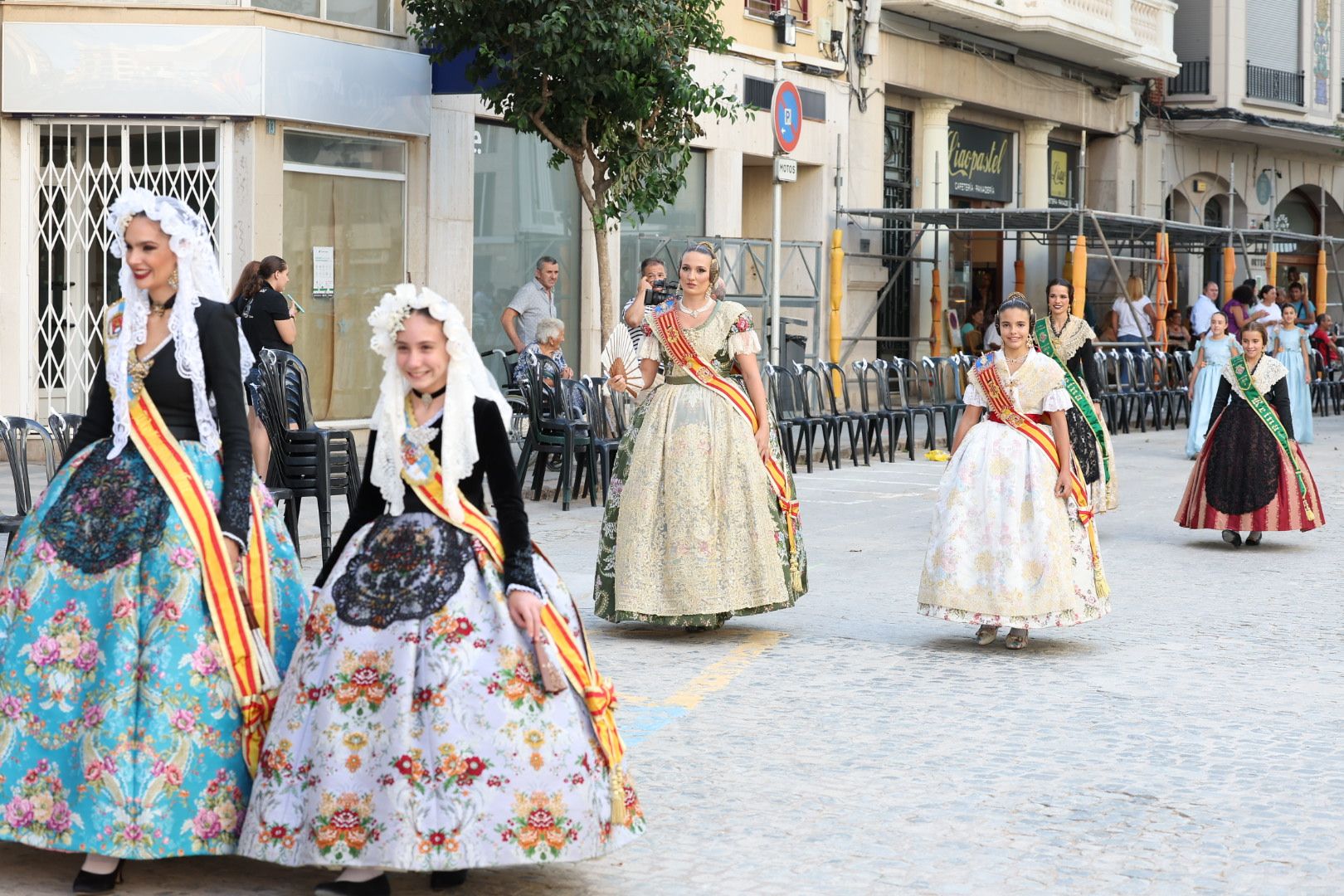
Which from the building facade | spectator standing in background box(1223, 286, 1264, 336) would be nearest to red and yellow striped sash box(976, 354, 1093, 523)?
the building facade

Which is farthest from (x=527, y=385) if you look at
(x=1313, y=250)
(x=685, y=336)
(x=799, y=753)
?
(x=1313, y=250)

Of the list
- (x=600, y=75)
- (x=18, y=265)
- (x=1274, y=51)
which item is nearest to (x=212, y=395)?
(x=600, y=75)

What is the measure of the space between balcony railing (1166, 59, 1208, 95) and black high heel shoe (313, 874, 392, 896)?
31.6 metres

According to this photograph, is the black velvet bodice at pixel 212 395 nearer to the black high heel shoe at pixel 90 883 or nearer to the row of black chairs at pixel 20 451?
the black high heel shoe at pixel 90 883

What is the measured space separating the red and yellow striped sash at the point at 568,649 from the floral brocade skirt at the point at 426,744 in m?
0.02

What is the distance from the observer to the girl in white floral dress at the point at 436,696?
447cm

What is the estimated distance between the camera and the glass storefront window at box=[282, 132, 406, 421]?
17.0m

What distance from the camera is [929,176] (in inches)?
1083

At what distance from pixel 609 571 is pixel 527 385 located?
5.52 metres

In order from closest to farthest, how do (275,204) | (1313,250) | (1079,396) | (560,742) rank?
(560,742)
(1079,396)
(275,204)
(1313,250)

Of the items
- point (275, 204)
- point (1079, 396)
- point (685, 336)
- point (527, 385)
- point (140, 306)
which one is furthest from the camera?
point (275, 204)

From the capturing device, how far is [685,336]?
8695 mm

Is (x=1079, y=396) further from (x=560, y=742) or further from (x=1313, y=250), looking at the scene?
(x=1313, y=250)

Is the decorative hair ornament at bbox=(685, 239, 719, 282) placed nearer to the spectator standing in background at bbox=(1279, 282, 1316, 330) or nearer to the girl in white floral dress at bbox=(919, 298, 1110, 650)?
the girl in white floral dress at bbox=(919, 298, 1110, 650)
